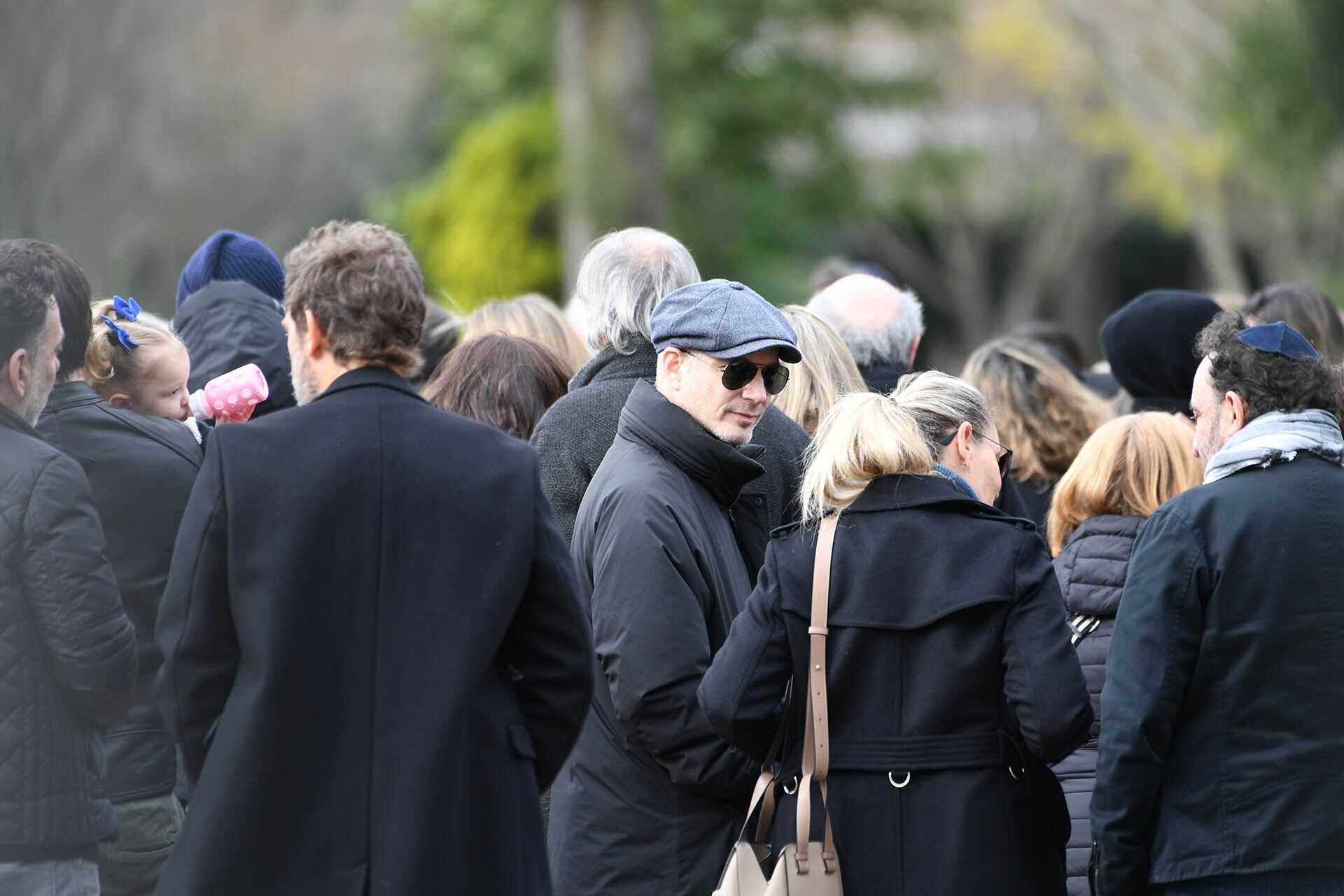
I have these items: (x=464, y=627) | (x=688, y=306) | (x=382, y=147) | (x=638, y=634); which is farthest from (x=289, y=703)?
(x=382, y=147)

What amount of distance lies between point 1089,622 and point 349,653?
213 centimetres

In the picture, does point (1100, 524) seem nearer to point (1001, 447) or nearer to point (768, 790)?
point (1001, 447)

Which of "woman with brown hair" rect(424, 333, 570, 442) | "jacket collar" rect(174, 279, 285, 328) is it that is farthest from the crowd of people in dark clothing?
"jacket collar" rect(174, 279, 285, 328)

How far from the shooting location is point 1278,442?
11.8 ft

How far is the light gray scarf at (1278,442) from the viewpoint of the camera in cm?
361

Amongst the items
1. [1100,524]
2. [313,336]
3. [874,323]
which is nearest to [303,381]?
[313,336]

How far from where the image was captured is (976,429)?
12.5 feet

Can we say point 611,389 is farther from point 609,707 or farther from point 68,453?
point 68,453

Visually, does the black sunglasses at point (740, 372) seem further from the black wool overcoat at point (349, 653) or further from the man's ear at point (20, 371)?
the man's ear at point (20, 371)

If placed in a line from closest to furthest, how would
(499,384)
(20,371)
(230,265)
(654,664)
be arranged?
(20,371) → (654,664) → (499,384) → (230,265)

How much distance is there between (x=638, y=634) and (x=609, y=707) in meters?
0.28

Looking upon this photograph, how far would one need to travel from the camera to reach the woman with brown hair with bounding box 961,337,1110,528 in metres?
5.66

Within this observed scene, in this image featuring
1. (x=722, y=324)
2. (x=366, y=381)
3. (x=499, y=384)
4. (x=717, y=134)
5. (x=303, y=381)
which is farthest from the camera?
(x=717, y=134)

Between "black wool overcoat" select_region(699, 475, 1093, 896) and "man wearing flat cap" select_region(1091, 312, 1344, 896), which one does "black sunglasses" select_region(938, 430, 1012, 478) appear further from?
"man wearing flat cap" select_region(1091, 312, 1344, 896)
